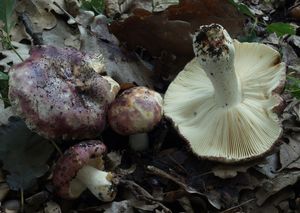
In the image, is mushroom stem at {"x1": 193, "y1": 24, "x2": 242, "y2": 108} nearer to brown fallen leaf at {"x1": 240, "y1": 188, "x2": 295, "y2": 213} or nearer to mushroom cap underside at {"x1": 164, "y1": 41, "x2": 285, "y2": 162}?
mushroom cap underside at {"x1": 164, "y1": 41, "x2": 285, "y2": 162}

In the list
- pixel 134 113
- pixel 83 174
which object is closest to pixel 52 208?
pixel 83 174

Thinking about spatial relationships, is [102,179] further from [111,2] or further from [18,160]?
[111,2]

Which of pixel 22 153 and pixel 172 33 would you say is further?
pixel 172 33

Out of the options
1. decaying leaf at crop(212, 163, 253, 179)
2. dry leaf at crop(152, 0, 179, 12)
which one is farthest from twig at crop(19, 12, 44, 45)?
decaying leaf at crop(212, 163, 253, 179)

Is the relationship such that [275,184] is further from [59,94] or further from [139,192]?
[59,94]

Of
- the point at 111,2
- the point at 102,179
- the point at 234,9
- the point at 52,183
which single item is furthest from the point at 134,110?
the point at 111,2

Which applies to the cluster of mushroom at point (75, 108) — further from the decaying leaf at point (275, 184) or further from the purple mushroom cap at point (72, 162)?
the decaying leaf at point (275, 184)

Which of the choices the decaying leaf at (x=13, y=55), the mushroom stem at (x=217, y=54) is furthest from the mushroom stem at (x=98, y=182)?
the decaying leaf at (x=13, y=55)
